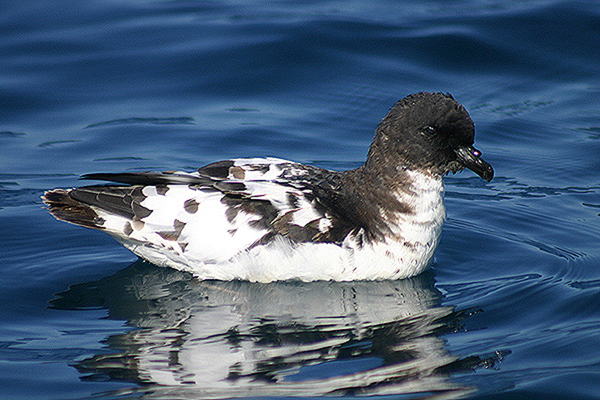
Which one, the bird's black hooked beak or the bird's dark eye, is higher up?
the bird's dark eye

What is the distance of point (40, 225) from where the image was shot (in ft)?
27.2

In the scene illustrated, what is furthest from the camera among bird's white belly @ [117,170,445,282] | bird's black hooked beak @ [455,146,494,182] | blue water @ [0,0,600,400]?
bird's black hooked beak @ [455,146,494,182]

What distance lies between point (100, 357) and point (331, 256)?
1.96m

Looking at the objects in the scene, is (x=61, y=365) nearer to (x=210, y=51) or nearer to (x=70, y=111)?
(x=70, y=111)

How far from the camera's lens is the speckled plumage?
22.9ft

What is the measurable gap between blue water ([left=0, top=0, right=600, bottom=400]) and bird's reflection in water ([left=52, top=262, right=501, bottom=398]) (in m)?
0.02

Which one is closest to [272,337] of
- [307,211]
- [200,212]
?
[307,211]

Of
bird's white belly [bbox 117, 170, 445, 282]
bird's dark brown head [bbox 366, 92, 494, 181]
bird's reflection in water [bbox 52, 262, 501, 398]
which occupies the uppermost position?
bird's dark brown head [bbox 366, 92, 494, 181]

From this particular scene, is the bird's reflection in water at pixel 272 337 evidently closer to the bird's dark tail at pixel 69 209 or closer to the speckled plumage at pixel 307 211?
the speckled plumage at pixel 307 211

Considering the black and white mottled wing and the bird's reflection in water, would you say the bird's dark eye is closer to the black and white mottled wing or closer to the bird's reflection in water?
the black and white mottled wing

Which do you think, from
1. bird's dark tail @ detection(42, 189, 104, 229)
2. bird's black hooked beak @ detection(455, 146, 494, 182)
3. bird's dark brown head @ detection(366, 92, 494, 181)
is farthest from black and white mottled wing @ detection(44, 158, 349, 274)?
bird's black hooked beak @ detection(455, 146, 494, 182)

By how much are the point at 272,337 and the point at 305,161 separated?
392cm

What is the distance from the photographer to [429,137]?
706 cm

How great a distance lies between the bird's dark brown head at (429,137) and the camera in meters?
7.03
